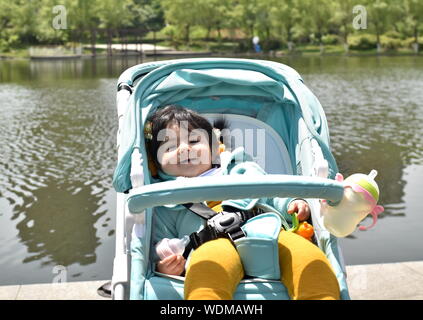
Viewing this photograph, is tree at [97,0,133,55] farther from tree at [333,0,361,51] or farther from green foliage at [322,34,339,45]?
tree at [333,0,361,51]

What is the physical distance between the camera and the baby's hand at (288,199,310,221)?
8.29 feet

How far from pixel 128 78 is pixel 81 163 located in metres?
3.64

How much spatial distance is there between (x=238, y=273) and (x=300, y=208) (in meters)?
0.51

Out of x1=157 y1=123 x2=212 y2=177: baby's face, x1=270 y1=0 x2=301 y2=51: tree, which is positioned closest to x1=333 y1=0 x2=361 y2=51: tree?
x1=270 y1=0 x2=301 y2=51: tree

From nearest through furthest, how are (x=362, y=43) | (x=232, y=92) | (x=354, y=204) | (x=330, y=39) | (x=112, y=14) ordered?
1. (x=354, y=204)
2. (x=232, y=92)
3. (x=362, y=43)
4. (x=330, y=39)
5. (x=112, y=14)

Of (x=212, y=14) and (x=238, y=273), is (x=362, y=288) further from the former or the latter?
(x=212, y=14)

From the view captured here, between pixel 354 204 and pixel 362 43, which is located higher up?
pixel 362 43

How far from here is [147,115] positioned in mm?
2969

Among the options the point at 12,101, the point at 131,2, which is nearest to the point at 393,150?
the point at 12,101

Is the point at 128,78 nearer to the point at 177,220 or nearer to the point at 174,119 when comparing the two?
the point at 174,119

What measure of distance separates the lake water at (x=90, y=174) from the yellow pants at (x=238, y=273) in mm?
1710

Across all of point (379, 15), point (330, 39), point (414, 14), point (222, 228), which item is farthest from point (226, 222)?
point (414, 14)

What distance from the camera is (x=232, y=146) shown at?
315 centimetres

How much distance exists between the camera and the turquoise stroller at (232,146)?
6.42 ft
